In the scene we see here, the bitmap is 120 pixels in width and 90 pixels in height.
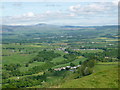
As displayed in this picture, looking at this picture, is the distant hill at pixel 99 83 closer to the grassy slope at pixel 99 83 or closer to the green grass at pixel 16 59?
the grassy slope at pixel 99 83

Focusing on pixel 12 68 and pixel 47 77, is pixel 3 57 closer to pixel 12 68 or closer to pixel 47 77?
pixel 12 68

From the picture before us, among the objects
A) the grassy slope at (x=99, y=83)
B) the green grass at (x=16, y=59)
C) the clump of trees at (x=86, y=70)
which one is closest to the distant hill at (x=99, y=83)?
the grassy slope at (x=99, y=83)

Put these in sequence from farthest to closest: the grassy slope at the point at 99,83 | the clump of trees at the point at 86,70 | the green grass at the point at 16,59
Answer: the green grass at the point at 16,59, the clump of trees at the point at 86,70, the grassy slope at the point at 99,83

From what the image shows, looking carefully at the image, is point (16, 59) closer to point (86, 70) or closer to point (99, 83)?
point (86, 70)

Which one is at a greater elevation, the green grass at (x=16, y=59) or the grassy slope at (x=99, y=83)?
the grassy slope at (x=99, y=83)

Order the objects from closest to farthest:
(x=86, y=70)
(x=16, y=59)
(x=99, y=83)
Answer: (x=99, y=83), (x=86, y=70), (x=16, y=59)

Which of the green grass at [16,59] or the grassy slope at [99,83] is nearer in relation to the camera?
the grassy slope at [99,83]

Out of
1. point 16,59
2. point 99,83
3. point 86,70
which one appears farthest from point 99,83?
point 16,59

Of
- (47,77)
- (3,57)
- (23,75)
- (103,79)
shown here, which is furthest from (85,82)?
(3,57)

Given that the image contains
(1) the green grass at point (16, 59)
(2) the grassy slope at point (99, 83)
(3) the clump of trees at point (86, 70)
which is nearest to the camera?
(2) the grassy slope at point (99, 83)

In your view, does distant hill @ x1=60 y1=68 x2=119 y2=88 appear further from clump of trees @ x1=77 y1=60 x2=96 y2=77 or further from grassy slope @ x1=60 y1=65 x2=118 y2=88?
clump of trees @ x1=77 y1=60 x2=96 y2=77

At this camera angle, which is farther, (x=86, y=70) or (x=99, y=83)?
(x=86, y=70)

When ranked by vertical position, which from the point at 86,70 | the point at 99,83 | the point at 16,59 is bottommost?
the point at 16,59
